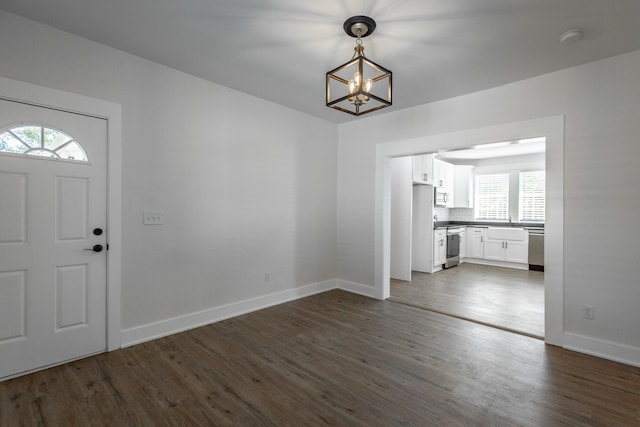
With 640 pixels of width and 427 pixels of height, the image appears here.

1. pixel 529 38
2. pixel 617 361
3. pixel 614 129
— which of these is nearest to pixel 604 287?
pixel 617 361

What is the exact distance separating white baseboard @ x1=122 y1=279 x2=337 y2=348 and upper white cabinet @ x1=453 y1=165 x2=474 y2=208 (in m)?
4.75

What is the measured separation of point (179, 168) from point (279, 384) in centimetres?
231

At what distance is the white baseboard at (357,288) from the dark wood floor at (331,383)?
1.28 meters

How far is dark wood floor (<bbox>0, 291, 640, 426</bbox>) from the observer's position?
185 centimetres

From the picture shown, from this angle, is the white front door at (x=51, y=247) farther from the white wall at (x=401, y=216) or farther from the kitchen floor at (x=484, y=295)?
the white wall at (x=401, y=216)

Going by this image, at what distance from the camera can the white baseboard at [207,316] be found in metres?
2.83

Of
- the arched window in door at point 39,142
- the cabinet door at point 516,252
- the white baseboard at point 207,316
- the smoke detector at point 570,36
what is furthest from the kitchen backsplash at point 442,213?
the arched window in door at point 39,142

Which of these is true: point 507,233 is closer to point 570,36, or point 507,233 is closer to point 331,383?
point 570,36

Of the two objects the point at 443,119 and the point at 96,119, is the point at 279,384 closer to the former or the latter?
the point at 96,119

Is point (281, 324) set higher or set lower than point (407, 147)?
lower

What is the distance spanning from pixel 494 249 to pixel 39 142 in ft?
26.3

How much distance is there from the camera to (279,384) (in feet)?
7.22

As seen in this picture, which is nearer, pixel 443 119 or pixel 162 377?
pixel 162 377

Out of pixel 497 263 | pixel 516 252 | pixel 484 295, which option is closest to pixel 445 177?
pixel 516 252
